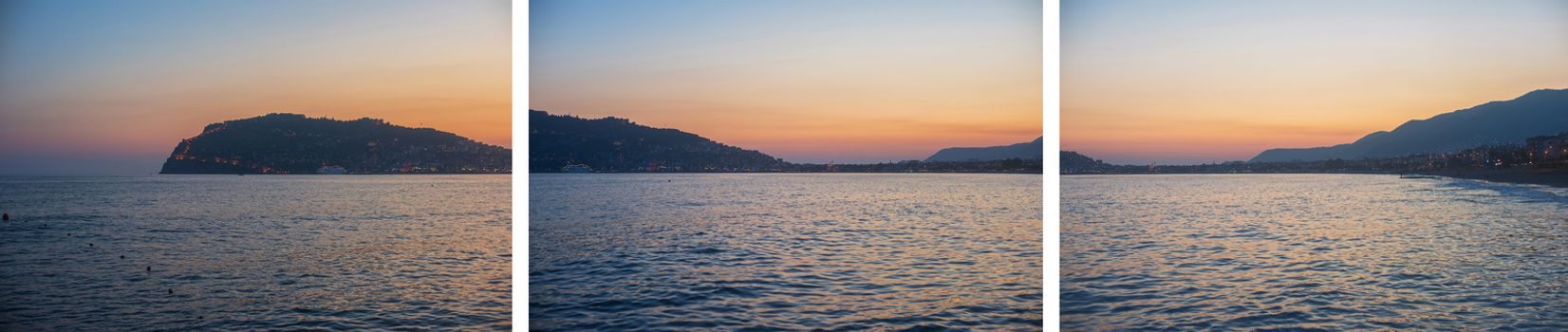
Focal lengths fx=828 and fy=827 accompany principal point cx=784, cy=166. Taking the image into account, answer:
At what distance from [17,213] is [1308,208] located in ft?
103

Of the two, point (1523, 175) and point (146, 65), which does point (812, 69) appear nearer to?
point (146, 65)

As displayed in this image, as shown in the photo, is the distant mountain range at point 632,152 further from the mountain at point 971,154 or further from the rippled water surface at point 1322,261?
the rippled water surface at point 1322,261

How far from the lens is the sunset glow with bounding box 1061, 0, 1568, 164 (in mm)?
10734

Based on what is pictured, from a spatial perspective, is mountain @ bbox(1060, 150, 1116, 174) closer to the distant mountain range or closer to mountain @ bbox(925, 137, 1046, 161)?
mountain @ bbox(925, 137, 1046, 161)

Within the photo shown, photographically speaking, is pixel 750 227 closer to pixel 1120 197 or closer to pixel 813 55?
pixel 813 55

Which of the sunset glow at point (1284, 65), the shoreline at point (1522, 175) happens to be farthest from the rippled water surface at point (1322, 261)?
the sunset glow at point (1284, 65)

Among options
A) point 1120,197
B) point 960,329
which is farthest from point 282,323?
point 1120,197

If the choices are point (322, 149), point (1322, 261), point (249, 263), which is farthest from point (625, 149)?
point (1322, 261)

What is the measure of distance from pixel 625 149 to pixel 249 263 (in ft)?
47.0

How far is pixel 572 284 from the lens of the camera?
8711 millimetres

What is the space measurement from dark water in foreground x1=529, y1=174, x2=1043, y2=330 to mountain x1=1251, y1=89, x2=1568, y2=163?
14.4 ft

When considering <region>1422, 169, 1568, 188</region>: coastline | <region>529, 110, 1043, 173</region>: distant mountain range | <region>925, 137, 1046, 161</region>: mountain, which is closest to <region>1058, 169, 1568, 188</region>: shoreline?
<region>1422, 169, 1568, 188</region>: coastline

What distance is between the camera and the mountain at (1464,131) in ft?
36.9

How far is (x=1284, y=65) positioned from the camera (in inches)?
811
